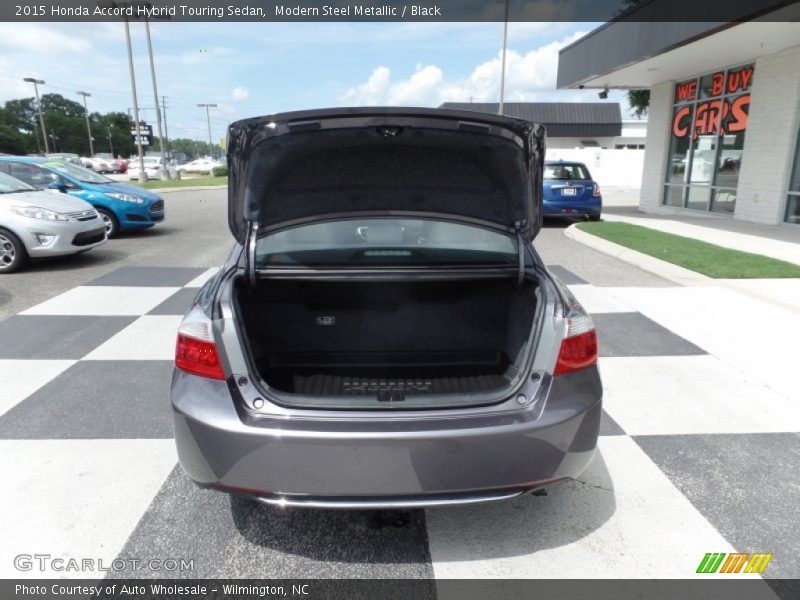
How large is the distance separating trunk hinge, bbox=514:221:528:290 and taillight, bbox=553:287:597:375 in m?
0.44

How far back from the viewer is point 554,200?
12570 millimetres

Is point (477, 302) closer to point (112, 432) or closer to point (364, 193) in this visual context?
point (364, 193)

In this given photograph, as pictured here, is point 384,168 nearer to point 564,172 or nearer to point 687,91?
point 564,172

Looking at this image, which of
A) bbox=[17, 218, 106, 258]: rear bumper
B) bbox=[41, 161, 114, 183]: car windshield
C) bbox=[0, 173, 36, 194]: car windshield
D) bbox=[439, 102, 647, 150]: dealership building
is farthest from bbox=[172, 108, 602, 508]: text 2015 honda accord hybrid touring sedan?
bbox=[439, 102, 647, 150]: dealership building

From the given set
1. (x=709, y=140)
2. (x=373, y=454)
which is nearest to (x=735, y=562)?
(x=373, y=454)

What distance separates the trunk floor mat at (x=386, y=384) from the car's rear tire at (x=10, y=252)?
20.6 feet

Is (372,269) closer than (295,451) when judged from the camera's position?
No

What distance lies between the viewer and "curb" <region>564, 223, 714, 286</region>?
698cm

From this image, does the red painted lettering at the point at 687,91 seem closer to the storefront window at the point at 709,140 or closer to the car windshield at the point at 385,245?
the storefront window at the point at 709,140

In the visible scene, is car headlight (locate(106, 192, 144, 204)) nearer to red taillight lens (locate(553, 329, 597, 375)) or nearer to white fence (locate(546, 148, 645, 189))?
red taillight lens (locate(553, 329, 597, 375))

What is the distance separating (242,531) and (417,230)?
1754 mm

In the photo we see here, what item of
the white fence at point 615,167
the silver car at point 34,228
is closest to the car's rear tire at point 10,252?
the silver car at point 34,228

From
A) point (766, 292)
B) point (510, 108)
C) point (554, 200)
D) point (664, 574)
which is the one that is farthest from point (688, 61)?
point (510, 108)

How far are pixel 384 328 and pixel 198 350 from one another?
4.05 ft
